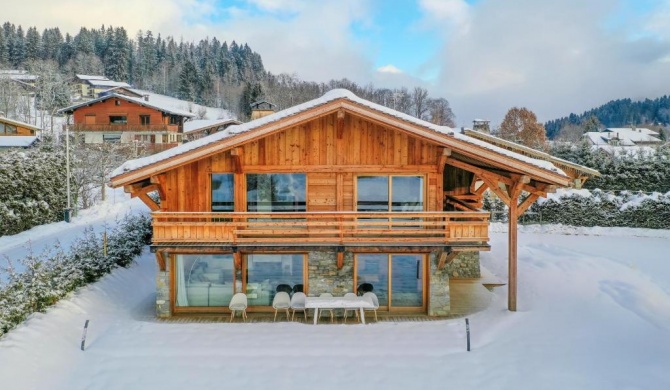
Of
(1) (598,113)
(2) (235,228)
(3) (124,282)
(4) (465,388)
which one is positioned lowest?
(4) (465,388)

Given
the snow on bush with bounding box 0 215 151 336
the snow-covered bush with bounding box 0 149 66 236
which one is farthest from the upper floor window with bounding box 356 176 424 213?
the snow-covered bush with bounding box 0 149 66 236

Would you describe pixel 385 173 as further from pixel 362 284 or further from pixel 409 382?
pixel 409 382

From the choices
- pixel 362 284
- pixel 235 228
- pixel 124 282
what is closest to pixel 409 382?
pixel 362 284

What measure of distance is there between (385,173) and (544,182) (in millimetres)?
4536

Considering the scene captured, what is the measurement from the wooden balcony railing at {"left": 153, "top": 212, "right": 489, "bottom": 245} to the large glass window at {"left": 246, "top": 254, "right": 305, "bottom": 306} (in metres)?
0.79

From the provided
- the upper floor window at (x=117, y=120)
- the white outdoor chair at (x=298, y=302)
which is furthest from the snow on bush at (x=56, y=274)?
the upper floor window at (x=117, y=120)

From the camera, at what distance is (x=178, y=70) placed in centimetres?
12106

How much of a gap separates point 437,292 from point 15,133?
4784 centimetres

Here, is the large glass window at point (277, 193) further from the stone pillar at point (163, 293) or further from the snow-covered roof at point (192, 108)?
the snow-covered roof at point (192, 108)

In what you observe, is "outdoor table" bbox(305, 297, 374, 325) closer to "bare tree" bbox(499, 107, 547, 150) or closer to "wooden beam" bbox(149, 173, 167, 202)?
"wooden beam" bbox(149, 173, 167, 202)

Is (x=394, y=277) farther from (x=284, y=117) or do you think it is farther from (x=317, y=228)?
(x=284, y=117)

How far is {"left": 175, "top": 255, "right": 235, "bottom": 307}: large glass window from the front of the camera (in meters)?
13.9

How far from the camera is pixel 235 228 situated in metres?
13.0

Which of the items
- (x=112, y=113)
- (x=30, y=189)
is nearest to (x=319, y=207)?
(x=30, y=189)
